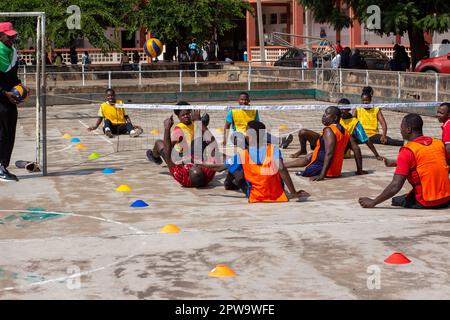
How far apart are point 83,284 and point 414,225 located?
13.7 feet

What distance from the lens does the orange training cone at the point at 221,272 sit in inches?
335

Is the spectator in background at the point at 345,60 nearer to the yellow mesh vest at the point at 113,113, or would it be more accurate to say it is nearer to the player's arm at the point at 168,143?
the yellow mesh vest at the point at 113,113

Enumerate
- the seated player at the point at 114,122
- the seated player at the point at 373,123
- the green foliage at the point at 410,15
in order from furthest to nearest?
the green foliage at the point at 410,15
the seated player at the point at 114,122
the seated player at the point at 373,123

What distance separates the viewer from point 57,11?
138 ft

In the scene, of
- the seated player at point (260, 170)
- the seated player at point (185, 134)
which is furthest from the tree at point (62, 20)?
the seated player at point (260, 170)

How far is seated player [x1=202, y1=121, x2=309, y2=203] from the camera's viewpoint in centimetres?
1208

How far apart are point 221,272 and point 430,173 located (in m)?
3.77

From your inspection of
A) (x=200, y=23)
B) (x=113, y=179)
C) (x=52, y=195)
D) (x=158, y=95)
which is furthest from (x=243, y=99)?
(x=200, y=23)

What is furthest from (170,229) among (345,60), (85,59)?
(85,59)

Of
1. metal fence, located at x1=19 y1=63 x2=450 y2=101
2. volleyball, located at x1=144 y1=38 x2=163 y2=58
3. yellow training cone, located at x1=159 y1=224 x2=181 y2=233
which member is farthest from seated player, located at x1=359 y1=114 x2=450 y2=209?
volleyball, located at x1=144 y1=38 x2=163 y2=58

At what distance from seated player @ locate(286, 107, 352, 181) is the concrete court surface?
0.24 m

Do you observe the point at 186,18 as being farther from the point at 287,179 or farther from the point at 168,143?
the point at 287,179

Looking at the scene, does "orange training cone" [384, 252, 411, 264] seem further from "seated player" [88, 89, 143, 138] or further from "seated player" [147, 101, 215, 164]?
"seated player" [88, 89, 143, 138]
